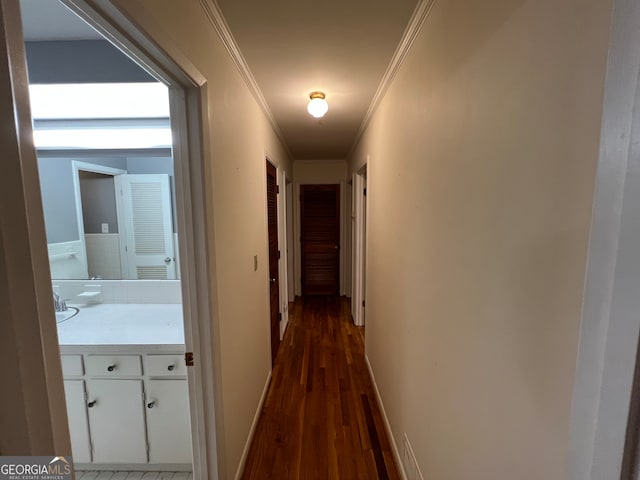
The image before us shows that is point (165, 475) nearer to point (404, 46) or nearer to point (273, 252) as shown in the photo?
point (273, 252)

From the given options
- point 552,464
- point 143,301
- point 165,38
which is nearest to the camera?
point 552,464

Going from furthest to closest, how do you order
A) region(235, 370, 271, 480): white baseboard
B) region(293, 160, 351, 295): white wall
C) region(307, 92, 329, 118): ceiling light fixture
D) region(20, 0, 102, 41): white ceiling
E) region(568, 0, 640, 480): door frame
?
region(293, 160, 351, 295): white wall → region(307, 92, 329, 118): ceiling light fixture → region(235, 370, 271, 480): white baseboard → region(20, 0, 102, 41): white ceiling → region(568, 0, 640, 480): door frame

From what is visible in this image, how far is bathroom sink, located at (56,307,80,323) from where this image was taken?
5.86 feet

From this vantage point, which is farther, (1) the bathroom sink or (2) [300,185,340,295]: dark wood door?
(2) [300,185,340,295]: dark wood door

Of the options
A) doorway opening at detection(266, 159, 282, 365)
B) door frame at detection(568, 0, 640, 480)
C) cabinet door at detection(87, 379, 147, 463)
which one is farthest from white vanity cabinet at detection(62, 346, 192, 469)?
door frame at detection(568, 0, 640, 480)

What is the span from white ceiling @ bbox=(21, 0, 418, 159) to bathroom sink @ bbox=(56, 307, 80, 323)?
5.05ft

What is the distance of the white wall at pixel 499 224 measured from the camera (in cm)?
51

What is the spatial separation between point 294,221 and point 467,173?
3.94 metres

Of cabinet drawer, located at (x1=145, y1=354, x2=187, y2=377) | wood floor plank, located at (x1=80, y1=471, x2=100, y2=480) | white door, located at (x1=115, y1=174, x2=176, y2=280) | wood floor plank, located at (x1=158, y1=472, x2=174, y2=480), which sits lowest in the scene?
wood floor plank, located at (x1=158, y1=472, x2=174, y2=480)

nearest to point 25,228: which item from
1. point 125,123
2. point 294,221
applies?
point 125,123

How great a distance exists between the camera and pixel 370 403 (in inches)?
88.0

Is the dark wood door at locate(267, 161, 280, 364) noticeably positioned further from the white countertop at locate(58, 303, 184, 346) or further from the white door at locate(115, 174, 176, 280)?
the white countertop at locate(58, 303, 184, 346)

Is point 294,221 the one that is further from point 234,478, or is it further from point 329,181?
point 234,478

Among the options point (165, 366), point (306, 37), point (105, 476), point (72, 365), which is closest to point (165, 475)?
point (105, 476)
